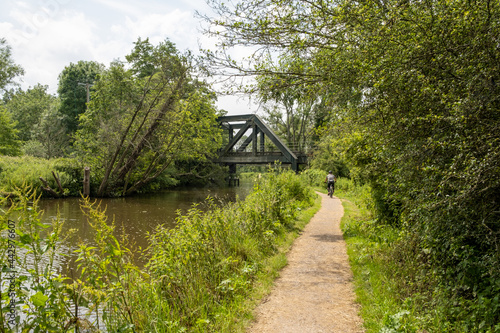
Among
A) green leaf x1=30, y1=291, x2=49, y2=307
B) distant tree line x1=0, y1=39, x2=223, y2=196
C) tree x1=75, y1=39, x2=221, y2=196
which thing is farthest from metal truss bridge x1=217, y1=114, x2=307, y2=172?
green leaf x1=30, y1=291, x2=49, y2=307

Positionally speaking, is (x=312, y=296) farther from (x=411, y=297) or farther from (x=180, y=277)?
(x=180, y=277)

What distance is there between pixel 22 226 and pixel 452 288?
151 inches

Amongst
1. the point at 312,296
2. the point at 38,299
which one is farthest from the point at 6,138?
the point at 38,299

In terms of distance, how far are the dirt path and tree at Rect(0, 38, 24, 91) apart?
113ft

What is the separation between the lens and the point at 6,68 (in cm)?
3183

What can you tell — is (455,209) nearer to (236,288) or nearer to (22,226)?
(236,288)

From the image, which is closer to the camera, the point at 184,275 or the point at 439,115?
the point at 439,115

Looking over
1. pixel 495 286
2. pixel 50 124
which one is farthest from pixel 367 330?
pixel 50 124

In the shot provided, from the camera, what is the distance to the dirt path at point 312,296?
391 centimetres

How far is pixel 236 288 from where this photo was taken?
4.72 metres

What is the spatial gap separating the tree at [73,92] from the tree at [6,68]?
9519 mm

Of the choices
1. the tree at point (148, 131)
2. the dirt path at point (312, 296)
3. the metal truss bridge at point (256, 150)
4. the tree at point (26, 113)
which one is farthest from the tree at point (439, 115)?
the tree at point (26, 113)

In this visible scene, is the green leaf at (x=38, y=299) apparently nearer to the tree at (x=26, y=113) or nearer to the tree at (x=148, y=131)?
the tree at (x=148, y=131)

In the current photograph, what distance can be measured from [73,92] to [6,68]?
11.2m
